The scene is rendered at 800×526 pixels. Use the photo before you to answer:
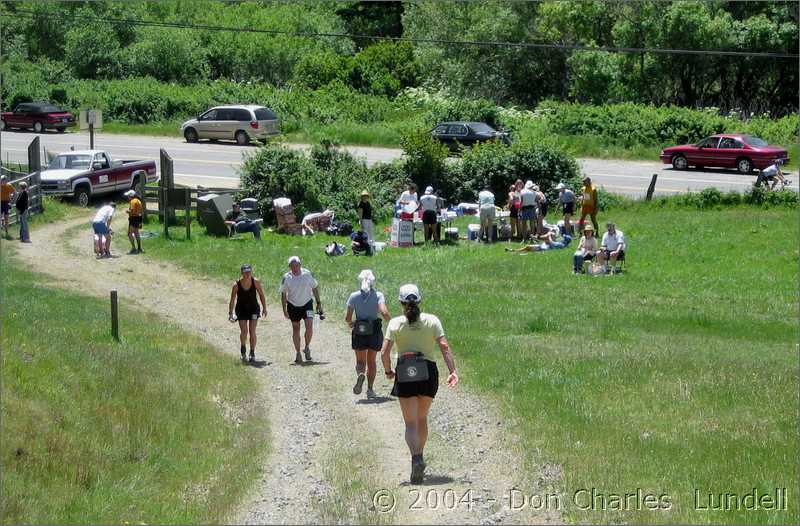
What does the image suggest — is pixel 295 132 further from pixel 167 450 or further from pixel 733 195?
pixel 167 450

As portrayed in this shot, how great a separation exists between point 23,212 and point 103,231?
2.97 meters

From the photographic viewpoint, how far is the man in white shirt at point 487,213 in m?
30.3

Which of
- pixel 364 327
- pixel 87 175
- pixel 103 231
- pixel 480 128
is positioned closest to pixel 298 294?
pixel 364 327

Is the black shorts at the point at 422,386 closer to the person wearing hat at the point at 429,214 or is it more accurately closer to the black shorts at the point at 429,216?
the person wearing hat at the point at 429,214

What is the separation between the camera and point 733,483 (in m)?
12.9

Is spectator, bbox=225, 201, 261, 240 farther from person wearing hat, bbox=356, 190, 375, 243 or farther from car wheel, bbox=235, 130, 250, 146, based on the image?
car wheel, bbox=235, 130, 250, 146

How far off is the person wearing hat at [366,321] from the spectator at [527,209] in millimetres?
14689

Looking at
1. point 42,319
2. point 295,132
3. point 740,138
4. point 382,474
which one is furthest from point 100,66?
point 382,474

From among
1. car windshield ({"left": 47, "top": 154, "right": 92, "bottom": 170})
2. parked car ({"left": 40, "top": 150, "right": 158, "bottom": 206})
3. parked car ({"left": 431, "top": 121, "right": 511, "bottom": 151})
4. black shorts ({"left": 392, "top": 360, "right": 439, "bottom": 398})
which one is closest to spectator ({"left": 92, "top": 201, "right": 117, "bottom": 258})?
parked car ({"left": 40, "top": 150, "right": 158, "bottom": 206})

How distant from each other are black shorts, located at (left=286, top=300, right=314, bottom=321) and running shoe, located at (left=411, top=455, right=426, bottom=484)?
5892mm

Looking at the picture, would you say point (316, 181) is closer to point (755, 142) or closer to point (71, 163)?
point (71, 163)

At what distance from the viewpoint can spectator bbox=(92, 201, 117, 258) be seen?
2852 cm

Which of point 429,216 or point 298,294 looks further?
point 429,216

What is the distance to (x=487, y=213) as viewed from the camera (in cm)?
3058
